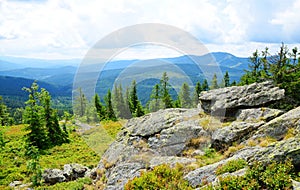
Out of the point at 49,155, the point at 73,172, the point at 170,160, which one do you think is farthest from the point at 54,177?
the point at 170,160

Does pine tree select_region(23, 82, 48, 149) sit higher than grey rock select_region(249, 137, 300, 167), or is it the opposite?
grey rock select_region(249, 137, 300, 167)

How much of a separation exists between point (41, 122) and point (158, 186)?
34.6 metres

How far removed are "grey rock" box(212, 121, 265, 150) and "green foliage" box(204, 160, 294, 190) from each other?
4.48 m

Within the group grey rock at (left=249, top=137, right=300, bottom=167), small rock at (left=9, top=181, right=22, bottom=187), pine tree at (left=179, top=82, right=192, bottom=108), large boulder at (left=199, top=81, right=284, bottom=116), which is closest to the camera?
grey rock at (left=249, top=137, right=300, bottom=167)

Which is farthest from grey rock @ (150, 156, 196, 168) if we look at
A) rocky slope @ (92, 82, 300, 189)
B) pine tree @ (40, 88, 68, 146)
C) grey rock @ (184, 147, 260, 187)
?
pine tree @ (40, 88, 68, 146)

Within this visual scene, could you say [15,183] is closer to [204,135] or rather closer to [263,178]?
[204,135]

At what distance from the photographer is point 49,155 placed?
38.2 metres

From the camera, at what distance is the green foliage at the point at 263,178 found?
29.5ft

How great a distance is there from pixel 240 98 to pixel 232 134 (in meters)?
3.55

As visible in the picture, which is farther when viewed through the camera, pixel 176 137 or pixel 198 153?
pixel 176 137

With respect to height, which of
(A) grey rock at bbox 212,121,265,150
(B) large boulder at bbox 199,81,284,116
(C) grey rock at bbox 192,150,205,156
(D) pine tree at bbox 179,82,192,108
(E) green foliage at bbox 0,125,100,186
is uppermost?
(B) large boulder at bbox 199,81,284,116

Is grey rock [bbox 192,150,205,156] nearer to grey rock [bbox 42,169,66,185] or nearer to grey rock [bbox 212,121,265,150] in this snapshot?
grey rock [bbox 212,121,265,150]

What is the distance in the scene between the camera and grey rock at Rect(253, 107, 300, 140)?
42.8 feet

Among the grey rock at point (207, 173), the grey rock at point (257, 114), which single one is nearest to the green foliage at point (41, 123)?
the grey rock at point (257, 114)
